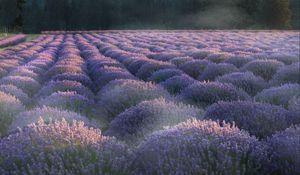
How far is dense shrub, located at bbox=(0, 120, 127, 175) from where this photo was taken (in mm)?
3160

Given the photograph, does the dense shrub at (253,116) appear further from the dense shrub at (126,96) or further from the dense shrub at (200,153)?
the dense shrub at (126,96)

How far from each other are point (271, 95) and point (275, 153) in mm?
3133

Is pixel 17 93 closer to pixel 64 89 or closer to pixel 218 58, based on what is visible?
pixel 64 89

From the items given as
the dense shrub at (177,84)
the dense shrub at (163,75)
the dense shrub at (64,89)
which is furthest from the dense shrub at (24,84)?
the dense shrub at (177,84)

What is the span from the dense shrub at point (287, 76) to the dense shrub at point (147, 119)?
11.4 feet

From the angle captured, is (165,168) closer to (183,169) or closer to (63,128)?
(183,169)

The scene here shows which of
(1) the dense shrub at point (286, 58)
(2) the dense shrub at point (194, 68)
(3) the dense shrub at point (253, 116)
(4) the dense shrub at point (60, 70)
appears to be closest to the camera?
(3) the dense shrub at point (253, 116)

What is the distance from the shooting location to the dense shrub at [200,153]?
3.14 metres

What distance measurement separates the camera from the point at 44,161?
10.7ft

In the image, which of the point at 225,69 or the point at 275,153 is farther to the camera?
the point at 225,69

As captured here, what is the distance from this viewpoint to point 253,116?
4.69 m

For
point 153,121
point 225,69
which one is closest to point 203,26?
point 225,69

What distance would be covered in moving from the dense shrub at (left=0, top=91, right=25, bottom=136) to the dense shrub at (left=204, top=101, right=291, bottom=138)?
9.49ft

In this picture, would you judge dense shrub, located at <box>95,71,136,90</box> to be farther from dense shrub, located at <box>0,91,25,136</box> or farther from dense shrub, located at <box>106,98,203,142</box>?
dense shrub, located at <box>106,98,203,142</box>
